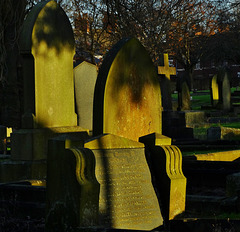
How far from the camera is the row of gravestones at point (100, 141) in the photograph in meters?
5.32

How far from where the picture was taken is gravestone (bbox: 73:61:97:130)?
13.9 meters

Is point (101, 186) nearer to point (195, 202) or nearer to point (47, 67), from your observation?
point (195, 202)

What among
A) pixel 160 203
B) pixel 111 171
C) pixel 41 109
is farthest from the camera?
pixel 41 109

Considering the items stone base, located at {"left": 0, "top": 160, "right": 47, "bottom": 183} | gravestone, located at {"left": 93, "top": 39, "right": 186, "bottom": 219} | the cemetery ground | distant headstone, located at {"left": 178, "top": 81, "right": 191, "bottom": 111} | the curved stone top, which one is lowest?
the cemetery ground

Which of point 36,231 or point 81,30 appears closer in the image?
point 36,231

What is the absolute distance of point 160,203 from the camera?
20.4 ft

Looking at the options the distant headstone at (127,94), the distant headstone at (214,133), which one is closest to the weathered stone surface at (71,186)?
the distant headstone at (127,94)

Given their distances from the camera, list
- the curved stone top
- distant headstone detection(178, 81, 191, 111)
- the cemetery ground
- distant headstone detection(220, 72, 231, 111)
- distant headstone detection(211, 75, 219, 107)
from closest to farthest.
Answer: the cemetery ground, the curved stone top, distant headstone detection(178, 81, 191, 111), distant headstone detection(220, 72, 231, 111), distant headstone detection(211, 75, 219, 107)

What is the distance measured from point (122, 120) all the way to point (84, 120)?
705 cm

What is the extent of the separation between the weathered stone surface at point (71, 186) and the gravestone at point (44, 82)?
3.56 meters

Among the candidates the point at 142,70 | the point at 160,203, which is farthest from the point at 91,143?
the point at 142,70

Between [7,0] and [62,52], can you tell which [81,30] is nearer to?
[7,0]

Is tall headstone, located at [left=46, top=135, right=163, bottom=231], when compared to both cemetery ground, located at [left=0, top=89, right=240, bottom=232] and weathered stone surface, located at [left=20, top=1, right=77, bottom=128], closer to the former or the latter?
cemetery ground, located at [left=0, top=89, right=240, bottom=232]

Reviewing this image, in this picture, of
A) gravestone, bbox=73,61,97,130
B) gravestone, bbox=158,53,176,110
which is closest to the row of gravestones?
gravestone, bbox=73,61,97,130
